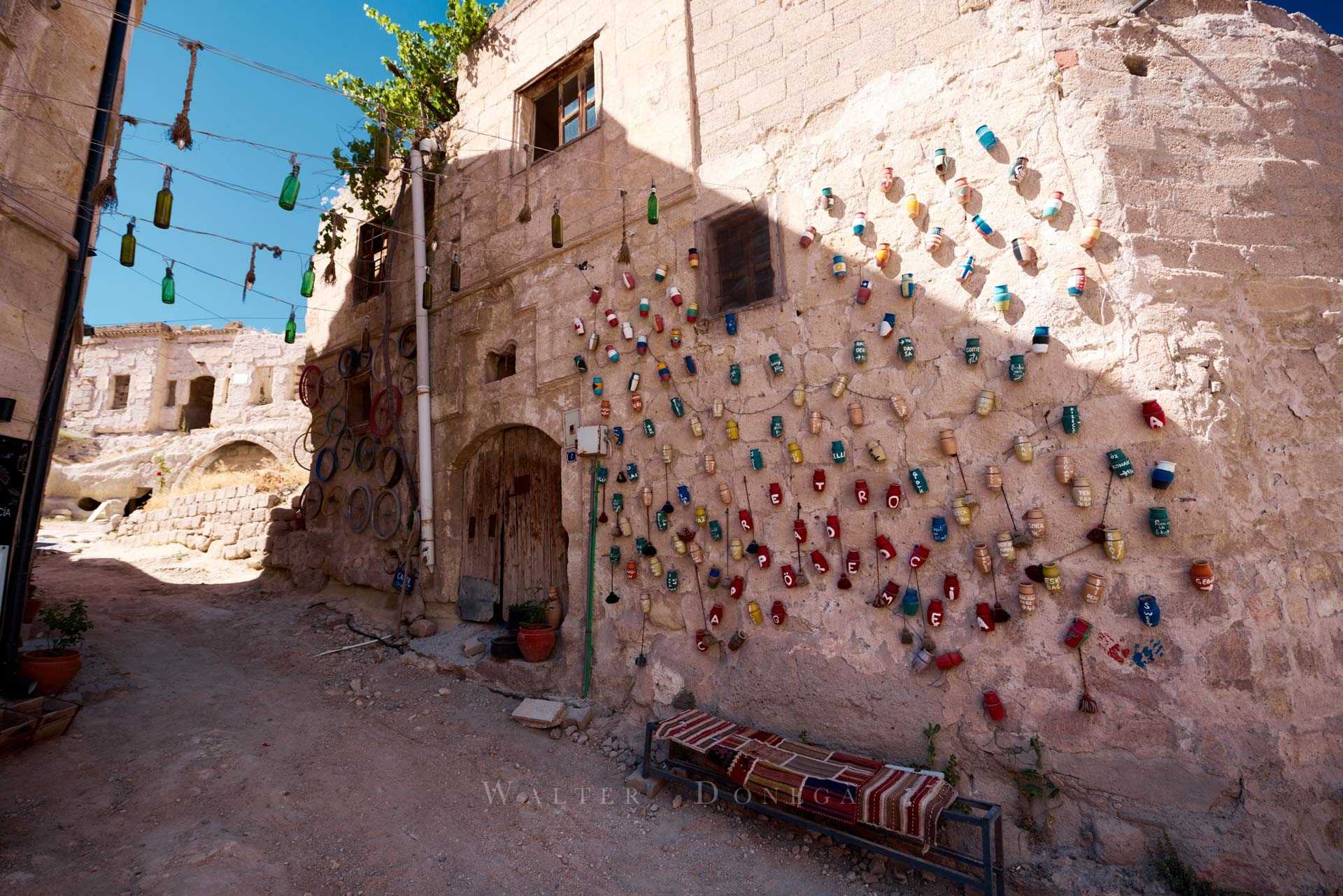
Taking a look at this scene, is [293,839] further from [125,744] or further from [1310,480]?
[1310,480]

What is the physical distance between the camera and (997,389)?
3605mm

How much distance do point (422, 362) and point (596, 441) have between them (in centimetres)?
295

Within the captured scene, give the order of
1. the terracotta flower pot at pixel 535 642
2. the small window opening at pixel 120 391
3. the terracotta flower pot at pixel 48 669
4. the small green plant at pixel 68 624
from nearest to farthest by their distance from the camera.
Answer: the terracotta flower pot at pixel 48 669
the small green plant at pixel 68 624
the terracotta flower pot at pixel 535 642
the small window opening at pixel 120 391

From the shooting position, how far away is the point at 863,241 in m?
4.15

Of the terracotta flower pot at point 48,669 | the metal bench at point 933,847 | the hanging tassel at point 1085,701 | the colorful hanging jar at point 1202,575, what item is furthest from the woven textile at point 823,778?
the terracotta flower pot at point 48,669

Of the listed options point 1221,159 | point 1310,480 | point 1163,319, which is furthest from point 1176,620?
point 1221,159

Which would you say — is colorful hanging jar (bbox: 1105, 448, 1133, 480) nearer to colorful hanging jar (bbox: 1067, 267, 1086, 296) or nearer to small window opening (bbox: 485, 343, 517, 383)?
colorful hanging jar (bbox: 1067, 267, 1086, 296)

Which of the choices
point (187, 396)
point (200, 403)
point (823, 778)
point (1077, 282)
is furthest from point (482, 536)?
point (200, 403)

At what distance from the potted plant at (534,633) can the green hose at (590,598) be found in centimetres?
43

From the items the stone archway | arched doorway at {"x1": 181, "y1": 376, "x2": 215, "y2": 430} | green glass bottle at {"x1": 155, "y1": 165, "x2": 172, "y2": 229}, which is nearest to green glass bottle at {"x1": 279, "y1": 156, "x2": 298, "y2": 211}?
green glass bottle at {"x1": 155, "y1": 165, "x2": 172, "y2": 229}

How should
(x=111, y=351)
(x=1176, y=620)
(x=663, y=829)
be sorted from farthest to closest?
1. (x=111, y=351)
2. (x=663, y=829)
3. (x=1176, y=620)

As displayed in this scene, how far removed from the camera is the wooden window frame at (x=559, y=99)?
6.02 m

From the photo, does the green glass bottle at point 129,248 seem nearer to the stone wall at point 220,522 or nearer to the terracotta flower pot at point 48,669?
the terracotta flower pot at point 48,669

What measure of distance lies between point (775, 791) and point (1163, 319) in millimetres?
3172
